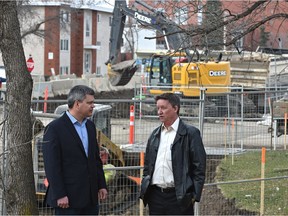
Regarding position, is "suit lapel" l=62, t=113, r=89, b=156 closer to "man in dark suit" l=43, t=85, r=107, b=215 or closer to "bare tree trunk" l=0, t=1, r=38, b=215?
"man in dark suit" l=43, t=85, r=107, b=215

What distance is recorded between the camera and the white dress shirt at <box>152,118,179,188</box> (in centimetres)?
612

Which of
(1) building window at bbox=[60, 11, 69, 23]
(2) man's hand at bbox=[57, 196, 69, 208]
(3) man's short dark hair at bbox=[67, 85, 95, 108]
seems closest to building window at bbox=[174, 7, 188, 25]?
(3) man's short dark hair at bbox=[67, 85, 95, 108]

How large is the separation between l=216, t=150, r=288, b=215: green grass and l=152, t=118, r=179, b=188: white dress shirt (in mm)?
4940

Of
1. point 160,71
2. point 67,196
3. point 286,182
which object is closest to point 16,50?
point 67,196

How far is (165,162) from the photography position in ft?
20.1

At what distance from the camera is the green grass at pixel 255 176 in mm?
11156

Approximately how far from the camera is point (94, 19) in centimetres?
6034

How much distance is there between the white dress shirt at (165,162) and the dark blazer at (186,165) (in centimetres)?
4

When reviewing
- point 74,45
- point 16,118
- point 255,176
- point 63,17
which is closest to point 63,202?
point 16,118

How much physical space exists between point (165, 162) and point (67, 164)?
93cm

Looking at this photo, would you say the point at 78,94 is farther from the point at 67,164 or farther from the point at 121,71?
the point at 121,71

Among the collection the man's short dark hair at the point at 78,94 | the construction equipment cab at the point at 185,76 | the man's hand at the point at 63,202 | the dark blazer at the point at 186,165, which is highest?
the construction equipment cab at the point at 185,76

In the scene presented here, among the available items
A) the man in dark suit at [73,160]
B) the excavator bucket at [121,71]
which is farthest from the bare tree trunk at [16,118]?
the excavator bucket at [121,71]

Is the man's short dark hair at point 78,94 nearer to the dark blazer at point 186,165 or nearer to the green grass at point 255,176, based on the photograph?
the dark blazer at point 186,165
